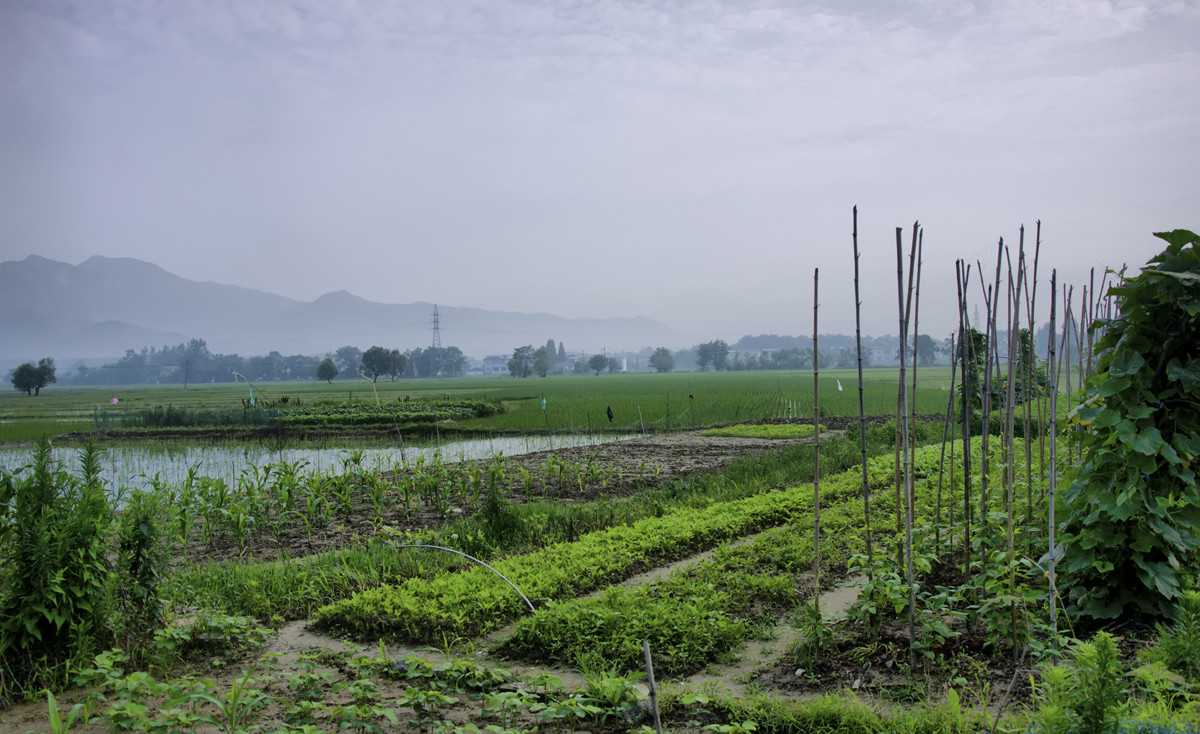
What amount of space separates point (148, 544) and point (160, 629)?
0.53m

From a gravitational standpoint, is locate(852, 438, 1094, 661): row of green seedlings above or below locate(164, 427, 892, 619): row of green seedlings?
above

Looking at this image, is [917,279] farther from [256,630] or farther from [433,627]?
[256,630]

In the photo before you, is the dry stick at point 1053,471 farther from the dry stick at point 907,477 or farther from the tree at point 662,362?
the tree at point 662,362

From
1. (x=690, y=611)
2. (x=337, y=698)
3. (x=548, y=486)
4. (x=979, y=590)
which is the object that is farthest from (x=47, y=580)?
(x=548, y=486)

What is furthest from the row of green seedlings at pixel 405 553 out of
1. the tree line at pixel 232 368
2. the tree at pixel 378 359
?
the tree line at pixel 232 368

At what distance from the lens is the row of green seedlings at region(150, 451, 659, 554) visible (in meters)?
7.39

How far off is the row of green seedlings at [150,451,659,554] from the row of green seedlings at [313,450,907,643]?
182 centimetres

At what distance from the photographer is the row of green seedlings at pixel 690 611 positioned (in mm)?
4043

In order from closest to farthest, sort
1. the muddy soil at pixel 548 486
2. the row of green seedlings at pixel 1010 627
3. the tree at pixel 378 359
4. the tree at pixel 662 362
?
the row of green seedlings at pixel 1010 627 < the muddy soil at pixel 548 486 < the tree at pixel 378 359 < the tree at pixel 662 362

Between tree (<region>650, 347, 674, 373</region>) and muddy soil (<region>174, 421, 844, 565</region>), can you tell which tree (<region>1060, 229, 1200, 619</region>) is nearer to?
muddy soil (<region>174, 421, 844, 565</region>)

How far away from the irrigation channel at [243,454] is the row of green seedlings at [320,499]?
143 inches

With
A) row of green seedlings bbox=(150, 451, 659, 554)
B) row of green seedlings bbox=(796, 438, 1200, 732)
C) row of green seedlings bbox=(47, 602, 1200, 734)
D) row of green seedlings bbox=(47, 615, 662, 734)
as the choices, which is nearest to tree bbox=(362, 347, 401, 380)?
row of green seedlings bbox=(150, 451, 659, 554)

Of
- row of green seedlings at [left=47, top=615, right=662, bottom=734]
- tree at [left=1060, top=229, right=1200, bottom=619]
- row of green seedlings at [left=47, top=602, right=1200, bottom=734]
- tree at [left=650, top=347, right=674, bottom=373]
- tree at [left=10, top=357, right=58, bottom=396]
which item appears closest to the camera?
row of green seedlings at [left=47, top=602, right=1200, bottom=734]

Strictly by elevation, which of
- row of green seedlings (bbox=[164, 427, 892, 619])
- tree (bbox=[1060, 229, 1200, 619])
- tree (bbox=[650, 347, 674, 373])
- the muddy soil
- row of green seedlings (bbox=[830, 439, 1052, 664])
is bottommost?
the muddy soil
